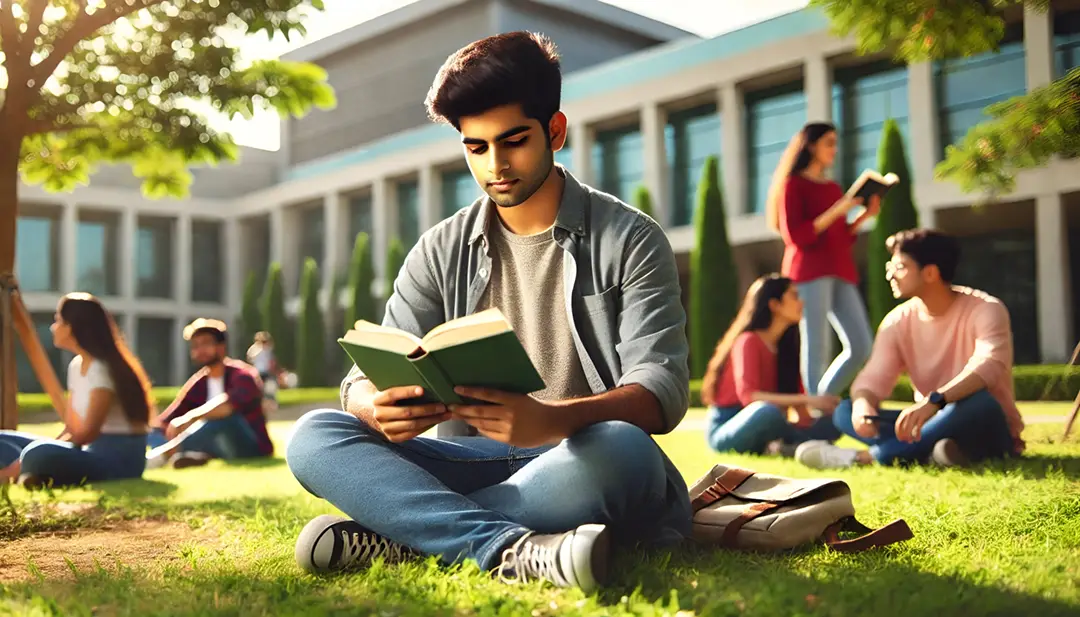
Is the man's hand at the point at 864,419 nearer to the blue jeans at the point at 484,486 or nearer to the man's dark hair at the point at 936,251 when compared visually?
the man's dark hair at the point at 936,251

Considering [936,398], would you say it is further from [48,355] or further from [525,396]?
[48,355]

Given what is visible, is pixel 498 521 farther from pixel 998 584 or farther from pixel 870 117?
pixel 870 117

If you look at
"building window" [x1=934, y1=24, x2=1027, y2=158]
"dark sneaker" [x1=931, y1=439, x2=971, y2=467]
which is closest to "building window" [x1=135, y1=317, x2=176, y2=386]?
"building window" [x1=934, y1=24, x2=1027, y2=158]

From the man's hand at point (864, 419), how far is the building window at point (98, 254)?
33.1 metres

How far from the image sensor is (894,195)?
55.1 feet

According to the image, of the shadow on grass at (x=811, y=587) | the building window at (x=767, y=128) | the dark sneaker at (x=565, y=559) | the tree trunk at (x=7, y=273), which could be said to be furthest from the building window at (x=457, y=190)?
the dark sneaker at (x=565, y=559)

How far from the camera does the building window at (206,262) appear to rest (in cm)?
3638

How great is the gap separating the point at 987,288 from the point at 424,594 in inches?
723

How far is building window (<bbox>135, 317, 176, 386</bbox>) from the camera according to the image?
3591cm

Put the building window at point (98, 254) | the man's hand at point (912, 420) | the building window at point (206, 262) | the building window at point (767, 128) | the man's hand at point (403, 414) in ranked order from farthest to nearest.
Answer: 1. the building window at point (206, 262)
2. the building window at point (98, 254)
3. the building window at point (767, 128)
4. the man's hand at point (912, 420)
5. the man's hand at point (403, 414)

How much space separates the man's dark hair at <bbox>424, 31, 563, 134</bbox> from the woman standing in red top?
14.4 ft

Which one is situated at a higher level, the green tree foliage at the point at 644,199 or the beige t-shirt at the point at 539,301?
the green tree foliage at the point at 644,199

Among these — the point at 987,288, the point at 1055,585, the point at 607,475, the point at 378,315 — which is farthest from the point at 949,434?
the point at 378,315

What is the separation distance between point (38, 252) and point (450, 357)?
34920 millimetres
